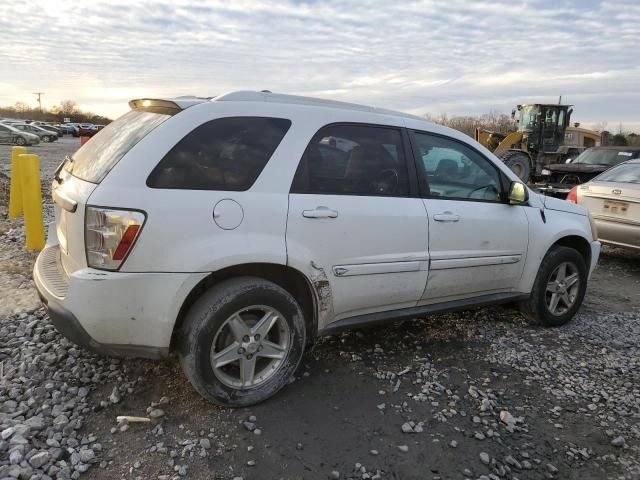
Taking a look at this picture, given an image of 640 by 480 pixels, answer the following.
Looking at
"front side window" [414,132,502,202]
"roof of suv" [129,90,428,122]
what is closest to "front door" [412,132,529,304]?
"front side window" [414,132,502,202]

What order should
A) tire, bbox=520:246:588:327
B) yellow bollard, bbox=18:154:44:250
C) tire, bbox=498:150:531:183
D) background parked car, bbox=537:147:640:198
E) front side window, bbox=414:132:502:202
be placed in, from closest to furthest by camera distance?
front side window, bbox=414:132:502:202 < tire, bbox=520:246:588:327 < yellow bollard, bbox=18:154:44:250 < background parked car, bbox=537:147:640:198 < tire, bbox=498:150:531:183

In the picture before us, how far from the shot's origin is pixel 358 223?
10.6 feet

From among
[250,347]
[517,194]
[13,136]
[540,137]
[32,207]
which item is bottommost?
[250,347]

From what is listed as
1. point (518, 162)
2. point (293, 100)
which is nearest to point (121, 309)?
point (293, 100)

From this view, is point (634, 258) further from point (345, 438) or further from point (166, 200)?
point (166, 200)

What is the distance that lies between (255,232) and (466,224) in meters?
1.71

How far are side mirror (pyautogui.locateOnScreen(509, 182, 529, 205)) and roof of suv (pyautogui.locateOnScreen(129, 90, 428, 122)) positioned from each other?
1.27 metres

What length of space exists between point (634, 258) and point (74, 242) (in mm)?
7995

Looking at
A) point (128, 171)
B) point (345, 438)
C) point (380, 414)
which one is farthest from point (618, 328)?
point (128, 171)

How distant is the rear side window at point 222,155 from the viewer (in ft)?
9.05

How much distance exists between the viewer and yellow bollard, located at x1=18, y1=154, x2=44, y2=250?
5.96m

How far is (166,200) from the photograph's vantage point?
2678mm

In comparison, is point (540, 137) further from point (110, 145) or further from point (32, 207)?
point (110, 145)

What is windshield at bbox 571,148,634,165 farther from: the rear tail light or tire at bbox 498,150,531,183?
the rear tail light
